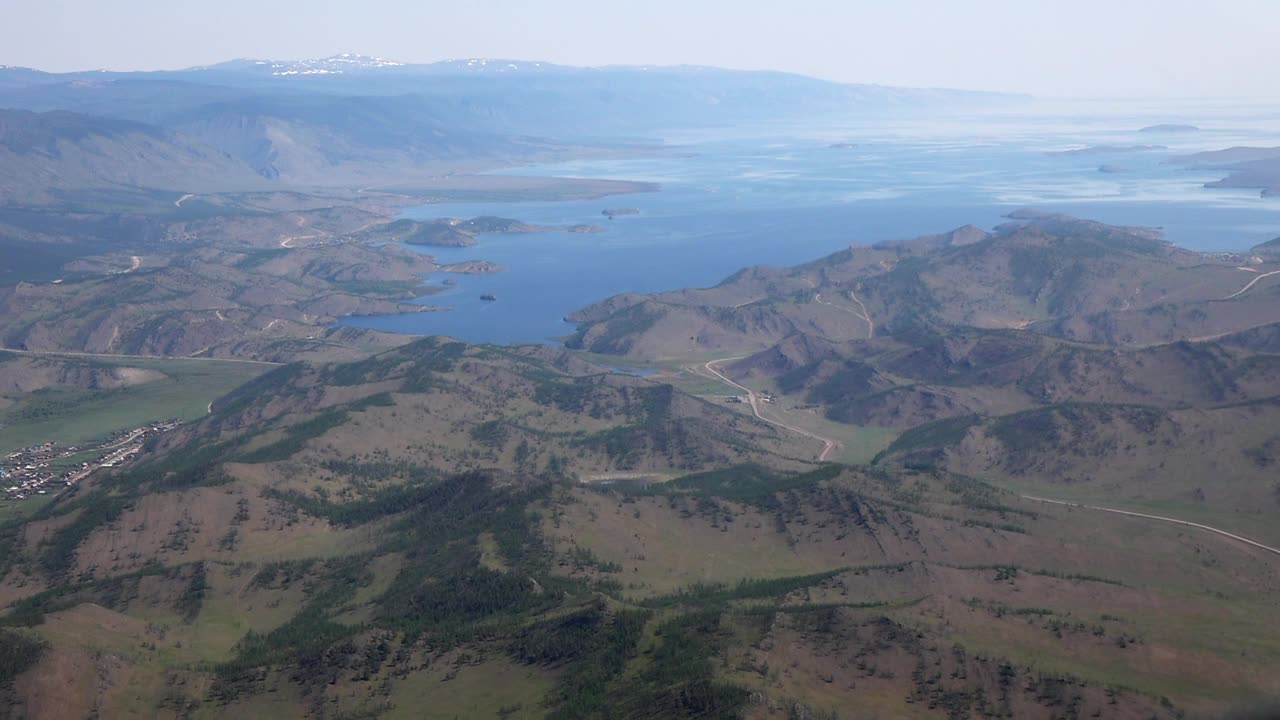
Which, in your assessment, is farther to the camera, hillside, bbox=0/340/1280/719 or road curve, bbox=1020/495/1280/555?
road curve, bbox=1020/495/1280/555

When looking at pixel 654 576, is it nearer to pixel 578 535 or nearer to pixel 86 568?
pixel 578 535

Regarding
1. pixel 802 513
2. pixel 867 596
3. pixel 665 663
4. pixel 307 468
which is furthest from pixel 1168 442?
pixel 307 468

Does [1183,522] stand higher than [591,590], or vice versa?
[591,590]

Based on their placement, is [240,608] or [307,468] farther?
[307,468]

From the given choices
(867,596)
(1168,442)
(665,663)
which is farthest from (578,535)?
(1168,442)

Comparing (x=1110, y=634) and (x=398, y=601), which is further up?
(x=1110, y=634)

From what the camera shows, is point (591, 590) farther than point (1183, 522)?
No

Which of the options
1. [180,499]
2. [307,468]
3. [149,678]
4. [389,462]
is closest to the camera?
[149,678]

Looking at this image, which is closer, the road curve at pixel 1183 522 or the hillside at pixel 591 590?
the hillside at pixel 591 590

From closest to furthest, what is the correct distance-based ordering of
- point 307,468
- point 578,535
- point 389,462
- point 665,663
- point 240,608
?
point 665,663, point 240,608, point 578,535, point 307,468, point 389,462
